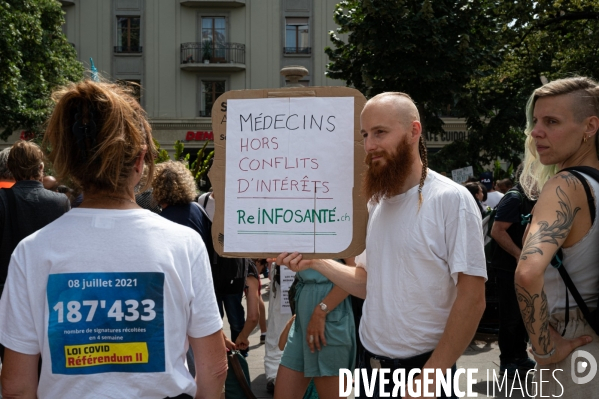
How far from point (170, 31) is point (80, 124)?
3211 centimetres

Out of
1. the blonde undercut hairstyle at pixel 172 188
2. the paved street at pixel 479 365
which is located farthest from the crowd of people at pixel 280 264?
Result: the paved street at pixel 479 365

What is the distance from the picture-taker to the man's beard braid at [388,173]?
2.61m

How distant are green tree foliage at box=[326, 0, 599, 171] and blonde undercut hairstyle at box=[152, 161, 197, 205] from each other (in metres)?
11.1

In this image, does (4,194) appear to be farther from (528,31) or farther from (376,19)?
(528,31)

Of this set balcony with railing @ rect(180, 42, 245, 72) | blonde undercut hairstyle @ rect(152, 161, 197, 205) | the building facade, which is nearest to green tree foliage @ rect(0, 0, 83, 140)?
the building facade

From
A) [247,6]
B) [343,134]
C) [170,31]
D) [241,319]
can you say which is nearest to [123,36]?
[170,31]

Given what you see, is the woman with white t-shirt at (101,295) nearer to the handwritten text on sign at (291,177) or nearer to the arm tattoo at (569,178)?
the handwritten text on sign at (291,177)

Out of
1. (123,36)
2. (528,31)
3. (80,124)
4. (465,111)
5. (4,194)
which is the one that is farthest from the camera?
(123,36)

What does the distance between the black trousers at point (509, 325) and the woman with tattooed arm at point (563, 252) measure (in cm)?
392

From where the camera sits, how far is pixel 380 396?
2.72 meters

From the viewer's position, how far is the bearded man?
2.52m

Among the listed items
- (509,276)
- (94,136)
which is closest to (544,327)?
(94,136)

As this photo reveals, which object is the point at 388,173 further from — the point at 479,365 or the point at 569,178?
the point at 479,365

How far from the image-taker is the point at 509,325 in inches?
250
